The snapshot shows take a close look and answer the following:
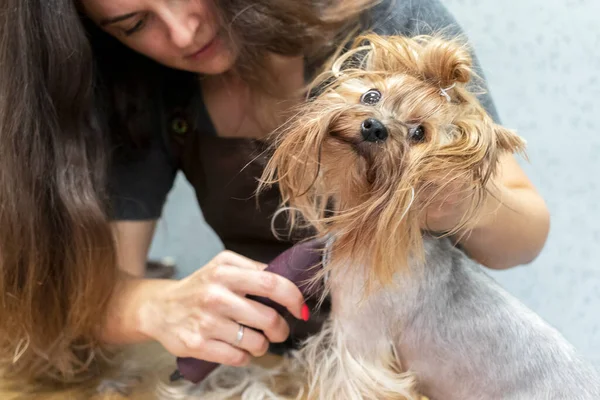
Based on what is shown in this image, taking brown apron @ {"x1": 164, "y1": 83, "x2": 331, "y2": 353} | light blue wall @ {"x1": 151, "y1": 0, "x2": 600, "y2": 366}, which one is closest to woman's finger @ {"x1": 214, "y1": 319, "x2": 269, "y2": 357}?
brown apron @ {"x1": 164, "y1": 83, "x2": 331, "y2": 353}

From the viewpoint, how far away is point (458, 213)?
603 mm

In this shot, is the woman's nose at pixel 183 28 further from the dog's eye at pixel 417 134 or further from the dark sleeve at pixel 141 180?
the dog's eye at pixel 417 134

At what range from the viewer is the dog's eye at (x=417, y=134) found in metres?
0.54

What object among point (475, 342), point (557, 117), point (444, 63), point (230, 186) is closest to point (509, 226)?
point (475, 342)

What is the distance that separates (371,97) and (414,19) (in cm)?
30

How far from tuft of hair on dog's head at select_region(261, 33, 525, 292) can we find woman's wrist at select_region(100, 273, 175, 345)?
14.7 inches

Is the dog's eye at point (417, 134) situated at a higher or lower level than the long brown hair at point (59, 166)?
higher

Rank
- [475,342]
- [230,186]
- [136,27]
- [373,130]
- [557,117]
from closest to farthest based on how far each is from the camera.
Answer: [373,130], [475,342], [136,27], [230,186], [557,117]

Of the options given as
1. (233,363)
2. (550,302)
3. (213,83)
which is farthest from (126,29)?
(550,302)

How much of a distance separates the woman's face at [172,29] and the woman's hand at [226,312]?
0.31 m

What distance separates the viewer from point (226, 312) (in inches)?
29.6

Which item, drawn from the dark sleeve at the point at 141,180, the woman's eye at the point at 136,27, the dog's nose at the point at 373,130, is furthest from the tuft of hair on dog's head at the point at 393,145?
the dark sleeve at the point at 141,180

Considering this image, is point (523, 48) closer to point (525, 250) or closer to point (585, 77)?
point (585, 77)

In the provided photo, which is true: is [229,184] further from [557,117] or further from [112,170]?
[557,117]
